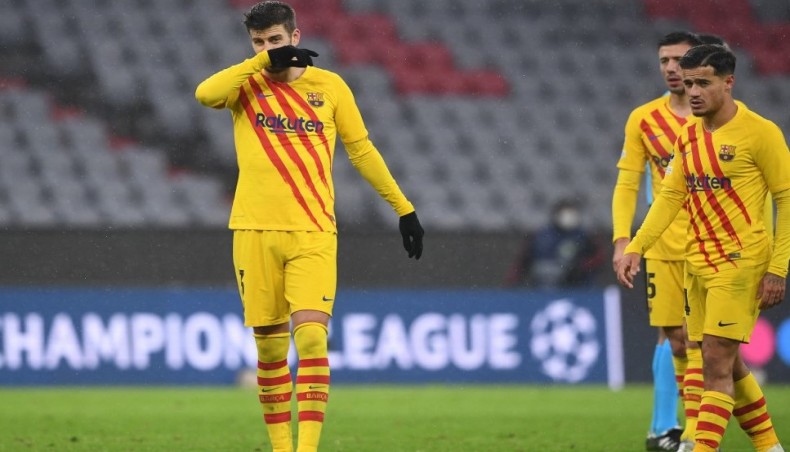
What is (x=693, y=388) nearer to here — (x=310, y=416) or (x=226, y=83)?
(x=310, y=416)

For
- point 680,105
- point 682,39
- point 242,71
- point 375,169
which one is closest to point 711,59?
point 682,39

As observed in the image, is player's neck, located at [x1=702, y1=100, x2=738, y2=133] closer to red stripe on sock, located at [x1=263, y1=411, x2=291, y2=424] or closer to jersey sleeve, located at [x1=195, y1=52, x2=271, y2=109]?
jersey sleeve, located at [x1=195, y1=52, x2=271, y2=109]

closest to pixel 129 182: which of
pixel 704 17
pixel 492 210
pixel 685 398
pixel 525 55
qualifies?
pixel 492 210

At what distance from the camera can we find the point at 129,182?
15.4m

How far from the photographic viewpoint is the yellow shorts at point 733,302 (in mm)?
5730

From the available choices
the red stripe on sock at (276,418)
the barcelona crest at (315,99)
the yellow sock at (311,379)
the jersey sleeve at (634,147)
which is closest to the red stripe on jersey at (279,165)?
the barcelona crest at (315,99)

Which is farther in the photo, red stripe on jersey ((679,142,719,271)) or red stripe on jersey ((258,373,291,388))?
red stripe on jersey ((258,373,291,388))

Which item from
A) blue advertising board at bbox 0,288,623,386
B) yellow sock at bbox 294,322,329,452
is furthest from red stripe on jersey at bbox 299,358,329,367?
blue advertising board at bbox 0,288,623,386

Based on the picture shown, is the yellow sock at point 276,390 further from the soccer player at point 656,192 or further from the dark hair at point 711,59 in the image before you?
the dark hair at point 711,59

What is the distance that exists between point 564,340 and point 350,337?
6.46ft

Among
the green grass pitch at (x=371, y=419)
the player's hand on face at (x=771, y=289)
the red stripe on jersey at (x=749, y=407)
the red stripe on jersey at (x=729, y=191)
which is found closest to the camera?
the player's hand on face at (x=771, y=289)

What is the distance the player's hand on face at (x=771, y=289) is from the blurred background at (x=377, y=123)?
671cm

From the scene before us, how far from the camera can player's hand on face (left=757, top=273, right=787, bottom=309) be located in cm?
570

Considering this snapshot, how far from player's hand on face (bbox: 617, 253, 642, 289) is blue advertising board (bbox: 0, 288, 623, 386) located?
20.1 feet
